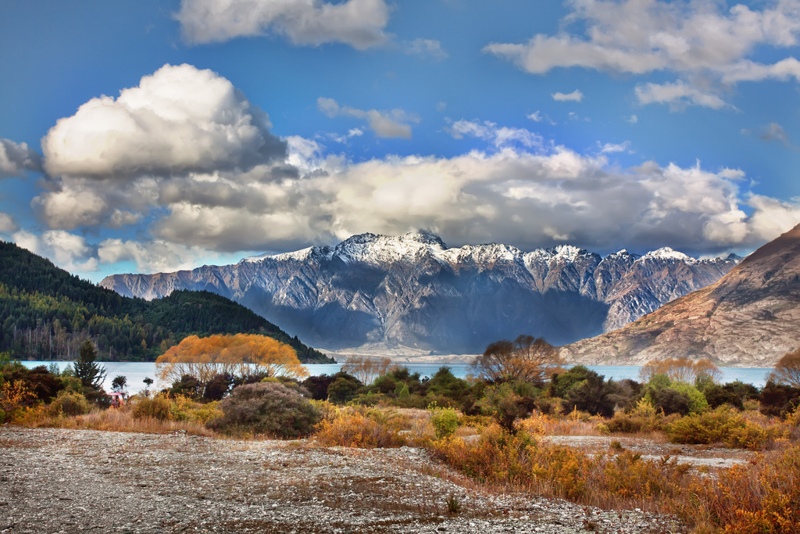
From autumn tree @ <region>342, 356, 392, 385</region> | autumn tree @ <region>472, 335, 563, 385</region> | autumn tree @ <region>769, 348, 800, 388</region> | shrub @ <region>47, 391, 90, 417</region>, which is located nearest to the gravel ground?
shrub @ <region>47, 391, 90, 417</region>

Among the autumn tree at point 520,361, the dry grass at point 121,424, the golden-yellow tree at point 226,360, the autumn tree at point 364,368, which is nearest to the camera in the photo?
the dry grass at point 121,424

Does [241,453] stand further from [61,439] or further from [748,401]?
[748,401]

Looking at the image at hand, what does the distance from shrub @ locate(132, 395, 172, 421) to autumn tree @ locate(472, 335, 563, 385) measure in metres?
41.8

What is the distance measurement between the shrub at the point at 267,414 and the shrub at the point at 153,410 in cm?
239

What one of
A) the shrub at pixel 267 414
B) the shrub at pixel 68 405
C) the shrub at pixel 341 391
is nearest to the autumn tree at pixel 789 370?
the shrub at pixel 341 391

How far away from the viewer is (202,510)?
420 inches

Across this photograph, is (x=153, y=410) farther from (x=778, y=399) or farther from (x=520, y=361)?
(x=520, y=361)

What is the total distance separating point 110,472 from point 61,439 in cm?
606

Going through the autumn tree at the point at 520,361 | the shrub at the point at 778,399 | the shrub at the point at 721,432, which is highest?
the autumn tree at the point at 520,361

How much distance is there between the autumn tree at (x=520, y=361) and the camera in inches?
2530

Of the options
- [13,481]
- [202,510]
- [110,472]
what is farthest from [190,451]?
[202,510]

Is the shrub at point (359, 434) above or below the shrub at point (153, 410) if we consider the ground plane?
below

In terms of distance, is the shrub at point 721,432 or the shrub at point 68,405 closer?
the shrub at point 721,432

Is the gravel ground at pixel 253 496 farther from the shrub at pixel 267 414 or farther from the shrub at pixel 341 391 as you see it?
the shrub at pixel 341 391
